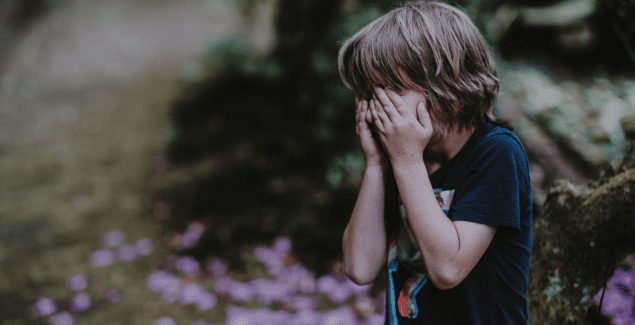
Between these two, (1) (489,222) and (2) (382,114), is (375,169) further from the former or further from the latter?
(1) (489,222)

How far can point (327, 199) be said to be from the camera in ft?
13.0

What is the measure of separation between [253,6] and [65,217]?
2.44m

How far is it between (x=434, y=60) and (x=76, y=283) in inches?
120

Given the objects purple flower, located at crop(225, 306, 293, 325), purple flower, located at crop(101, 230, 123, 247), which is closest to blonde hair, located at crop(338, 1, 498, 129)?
purple flower, located at crop(225, 306, 293, 325)

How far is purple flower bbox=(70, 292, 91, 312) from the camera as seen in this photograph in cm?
329

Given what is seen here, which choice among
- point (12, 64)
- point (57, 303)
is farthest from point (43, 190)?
point (12, 64)

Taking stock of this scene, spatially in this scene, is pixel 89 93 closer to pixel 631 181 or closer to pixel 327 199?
pixel 327 199

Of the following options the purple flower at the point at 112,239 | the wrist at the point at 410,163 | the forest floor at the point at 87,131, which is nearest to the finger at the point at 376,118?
the wrist at the point at 410,163

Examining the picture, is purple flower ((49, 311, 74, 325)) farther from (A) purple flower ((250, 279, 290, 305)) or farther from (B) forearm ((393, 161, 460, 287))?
(B) forearm ((393, 161, 460, 287))

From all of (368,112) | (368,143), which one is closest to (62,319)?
(368,143)

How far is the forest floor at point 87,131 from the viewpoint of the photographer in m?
3.75

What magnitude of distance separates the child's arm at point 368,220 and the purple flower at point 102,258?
2.65 meters

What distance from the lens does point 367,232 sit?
5.37 feet

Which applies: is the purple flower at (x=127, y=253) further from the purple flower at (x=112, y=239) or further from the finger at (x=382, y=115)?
the finger at (x=382, y=115)
